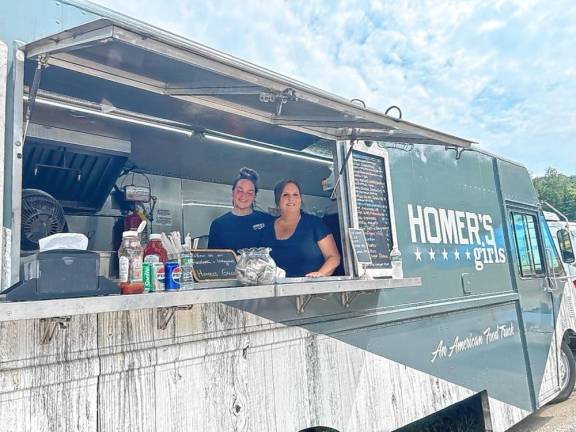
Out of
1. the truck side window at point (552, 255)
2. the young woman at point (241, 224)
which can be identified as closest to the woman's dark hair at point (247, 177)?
the young woman at point (241, 224)

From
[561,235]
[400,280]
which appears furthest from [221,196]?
[561,235]

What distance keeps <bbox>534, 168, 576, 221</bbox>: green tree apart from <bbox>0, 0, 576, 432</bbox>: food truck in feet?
93.9

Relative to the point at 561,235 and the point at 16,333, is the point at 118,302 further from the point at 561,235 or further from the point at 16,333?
the point at 561,235

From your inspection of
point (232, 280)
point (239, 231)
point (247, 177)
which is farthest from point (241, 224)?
point (232, 280)

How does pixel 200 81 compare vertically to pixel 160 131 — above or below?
below

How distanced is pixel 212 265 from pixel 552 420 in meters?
4.13

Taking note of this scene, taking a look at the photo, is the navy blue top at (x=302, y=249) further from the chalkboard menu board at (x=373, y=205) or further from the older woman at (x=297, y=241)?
the chalkboard menu board at (x=373, y=205)

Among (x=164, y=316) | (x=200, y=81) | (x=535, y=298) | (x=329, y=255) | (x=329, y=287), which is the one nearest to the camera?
(x=164, y=316)

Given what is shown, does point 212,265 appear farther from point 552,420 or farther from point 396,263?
point 552,420

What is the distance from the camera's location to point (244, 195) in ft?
10.7

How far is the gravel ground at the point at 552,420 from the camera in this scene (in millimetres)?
4288

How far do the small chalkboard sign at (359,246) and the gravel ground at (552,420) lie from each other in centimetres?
303

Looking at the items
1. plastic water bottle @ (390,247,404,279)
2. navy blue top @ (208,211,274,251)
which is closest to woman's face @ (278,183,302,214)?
navy blue top @ (208,211,274,251)

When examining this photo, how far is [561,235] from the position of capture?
213 inches
